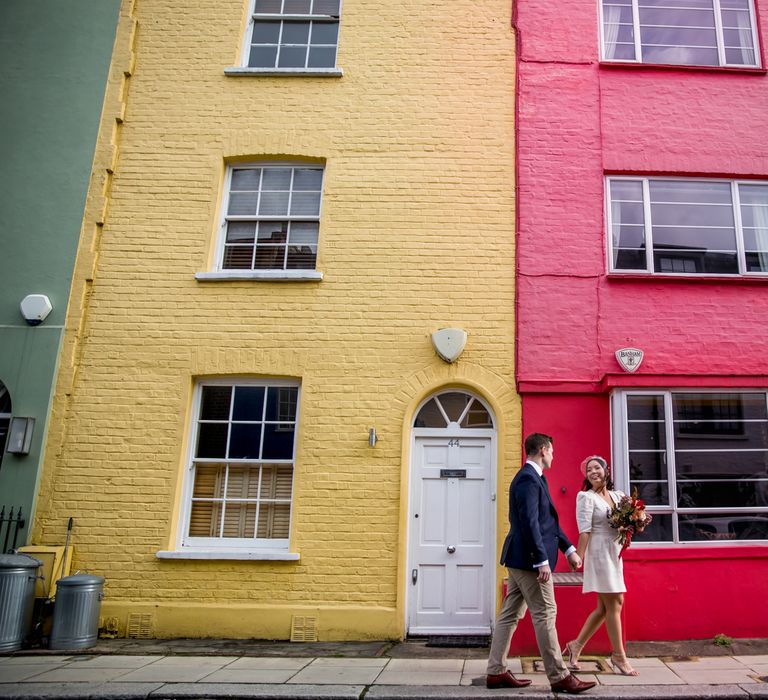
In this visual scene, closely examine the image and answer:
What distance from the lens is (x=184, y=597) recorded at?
7582mm

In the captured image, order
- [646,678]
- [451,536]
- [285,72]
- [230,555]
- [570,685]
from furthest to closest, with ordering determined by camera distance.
A: [285,72] < [451,536] < [230,555] < [646,678] < [570,685]

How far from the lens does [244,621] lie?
7.44m

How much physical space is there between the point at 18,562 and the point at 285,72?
700 centimetres

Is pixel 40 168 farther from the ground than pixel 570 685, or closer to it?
farther from the ground

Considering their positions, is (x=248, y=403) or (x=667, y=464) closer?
(x=667, y=464)

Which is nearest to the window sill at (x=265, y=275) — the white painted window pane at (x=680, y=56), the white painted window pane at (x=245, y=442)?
the white painted window pane at (x=245, y=442)

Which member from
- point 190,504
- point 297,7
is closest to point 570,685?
point 190,504

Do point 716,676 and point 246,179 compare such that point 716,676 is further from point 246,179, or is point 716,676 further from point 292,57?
point 292,57

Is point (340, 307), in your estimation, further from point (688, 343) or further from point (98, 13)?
point (98, 13)

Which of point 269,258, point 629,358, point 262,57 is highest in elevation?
point 262,57

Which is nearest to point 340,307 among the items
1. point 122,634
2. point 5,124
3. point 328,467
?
point 328,467

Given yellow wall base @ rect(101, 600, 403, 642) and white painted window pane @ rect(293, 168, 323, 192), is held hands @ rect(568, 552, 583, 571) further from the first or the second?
white painted window pane @ rect(293, 168, 323, 192)

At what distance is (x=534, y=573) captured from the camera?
213 inches

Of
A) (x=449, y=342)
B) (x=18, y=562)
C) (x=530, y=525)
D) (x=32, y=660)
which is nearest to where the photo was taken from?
(x=530, y=525)
